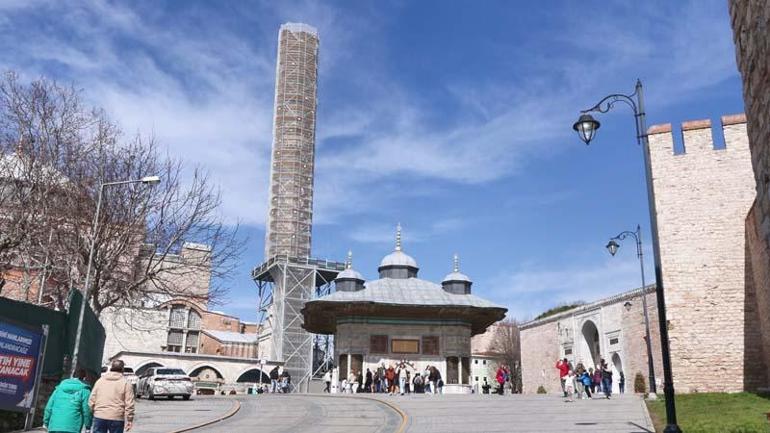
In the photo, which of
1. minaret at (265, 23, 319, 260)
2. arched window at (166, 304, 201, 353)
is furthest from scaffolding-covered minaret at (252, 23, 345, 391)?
arched window at (166, 304, 201, 353)

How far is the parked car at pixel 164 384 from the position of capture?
23.1 metres

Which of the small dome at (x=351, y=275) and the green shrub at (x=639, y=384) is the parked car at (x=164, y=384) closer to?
the small dome at (x=351, y=275)

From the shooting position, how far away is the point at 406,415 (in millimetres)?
17125

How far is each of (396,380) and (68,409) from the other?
24673 mm

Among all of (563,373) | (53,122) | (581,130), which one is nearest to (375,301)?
(563,373)

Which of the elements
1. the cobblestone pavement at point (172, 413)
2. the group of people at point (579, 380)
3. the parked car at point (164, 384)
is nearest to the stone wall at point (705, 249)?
the group of people at point (579, 380)

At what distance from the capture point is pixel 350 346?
32.0 meters

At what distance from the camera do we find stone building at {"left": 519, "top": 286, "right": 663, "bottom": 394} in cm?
3738

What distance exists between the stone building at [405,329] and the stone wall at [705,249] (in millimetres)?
10342

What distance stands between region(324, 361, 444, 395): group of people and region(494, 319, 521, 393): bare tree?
40.1 m

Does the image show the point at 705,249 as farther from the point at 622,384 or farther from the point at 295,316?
the point at 295,316

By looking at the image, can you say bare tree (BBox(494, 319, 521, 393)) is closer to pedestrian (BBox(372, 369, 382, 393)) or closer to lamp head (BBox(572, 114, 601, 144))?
pedestrian (BBox(372, 369, 382, 393))

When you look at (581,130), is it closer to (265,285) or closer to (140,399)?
(140,399)

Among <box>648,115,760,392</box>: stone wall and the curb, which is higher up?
<box>648,115,760,392</box>: stone wall
